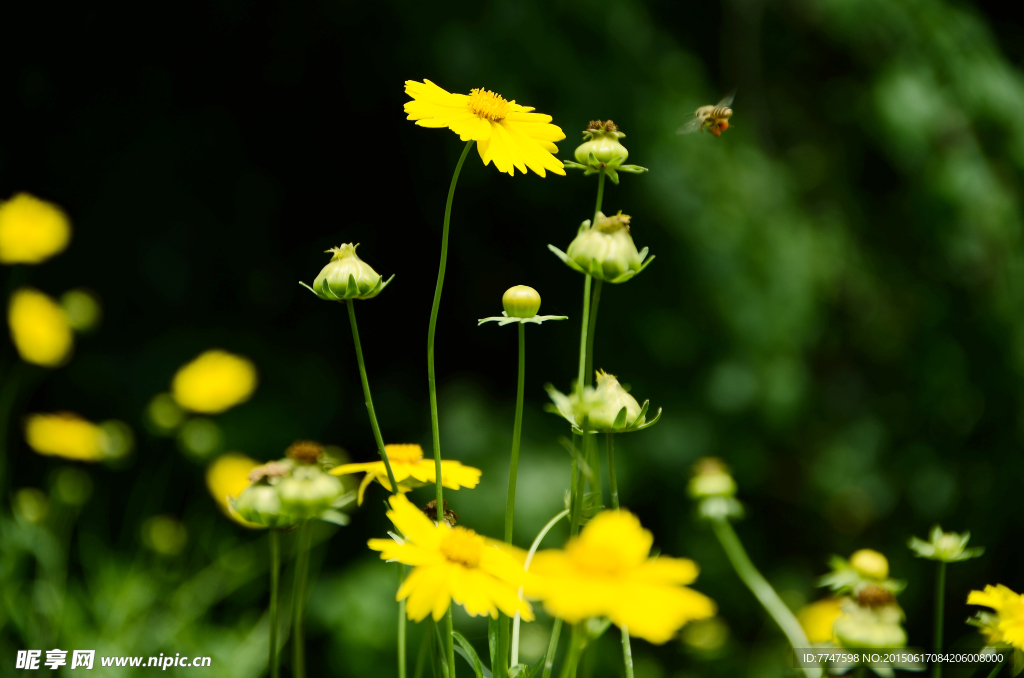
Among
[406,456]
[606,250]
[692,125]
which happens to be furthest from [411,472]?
[692,125]

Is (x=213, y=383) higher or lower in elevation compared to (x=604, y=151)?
higher

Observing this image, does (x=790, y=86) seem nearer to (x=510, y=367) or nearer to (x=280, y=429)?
(x=510, y=367)

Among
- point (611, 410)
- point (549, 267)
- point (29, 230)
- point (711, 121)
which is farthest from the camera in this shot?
point (549, 267)

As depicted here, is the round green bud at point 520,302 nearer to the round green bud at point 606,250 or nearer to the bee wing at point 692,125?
the round green bud at point 606,250

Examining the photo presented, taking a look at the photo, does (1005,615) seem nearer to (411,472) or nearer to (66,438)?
(411,472)

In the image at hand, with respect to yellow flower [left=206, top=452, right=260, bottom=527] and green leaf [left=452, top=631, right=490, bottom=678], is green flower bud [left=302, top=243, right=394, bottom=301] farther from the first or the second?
yellow flower [left=206, top=452, right=260, bottom=527]

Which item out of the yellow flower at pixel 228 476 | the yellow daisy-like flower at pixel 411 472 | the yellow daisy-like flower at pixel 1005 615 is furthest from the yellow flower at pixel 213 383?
the yellow daisy-like flower at pixel 1005 615

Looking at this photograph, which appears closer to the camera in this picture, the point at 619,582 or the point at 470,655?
the point at 619,582

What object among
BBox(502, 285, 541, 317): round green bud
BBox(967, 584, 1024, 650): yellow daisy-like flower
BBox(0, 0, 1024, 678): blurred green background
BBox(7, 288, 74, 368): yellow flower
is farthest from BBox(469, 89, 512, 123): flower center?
BBox(7, 288, 74, 368): yellow flower
